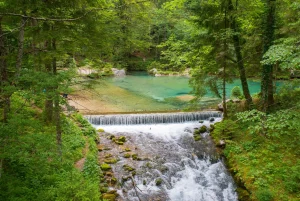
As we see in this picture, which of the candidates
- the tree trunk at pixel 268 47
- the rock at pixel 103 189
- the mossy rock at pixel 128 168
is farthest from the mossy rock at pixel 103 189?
the tree trunk at pixel 268 47

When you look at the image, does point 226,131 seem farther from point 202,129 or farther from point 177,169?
point 177,169

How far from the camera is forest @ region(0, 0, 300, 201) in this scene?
471cm

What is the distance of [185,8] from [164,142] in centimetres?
662

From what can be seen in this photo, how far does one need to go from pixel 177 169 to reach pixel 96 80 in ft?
16.4

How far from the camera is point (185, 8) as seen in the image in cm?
1066

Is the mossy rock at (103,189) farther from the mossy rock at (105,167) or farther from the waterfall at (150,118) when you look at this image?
the waterfall at (150,118)

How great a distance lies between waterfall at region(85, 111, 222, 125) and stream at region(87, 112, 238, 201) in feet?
0.76

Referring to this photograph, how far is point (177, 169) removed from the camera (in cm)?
899

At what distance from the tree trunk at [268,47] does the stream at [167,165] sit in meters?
3.26

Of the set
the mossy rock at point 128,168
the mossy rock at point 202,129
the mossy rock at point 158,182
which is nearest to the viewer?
the mossy rock at point 158,182

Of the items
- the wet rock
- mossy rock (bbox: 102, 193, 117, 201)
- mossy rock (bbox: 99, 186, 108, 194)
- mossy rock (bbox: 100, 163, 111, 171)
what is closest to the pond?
the wet rock

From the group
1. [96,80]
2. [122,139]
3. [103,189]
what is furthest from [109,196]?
[96,80]

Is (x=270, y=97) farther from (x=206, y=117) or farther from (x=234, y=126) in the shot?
(x=206, y=117)

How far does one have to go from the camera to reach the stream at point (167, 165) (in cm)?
788
